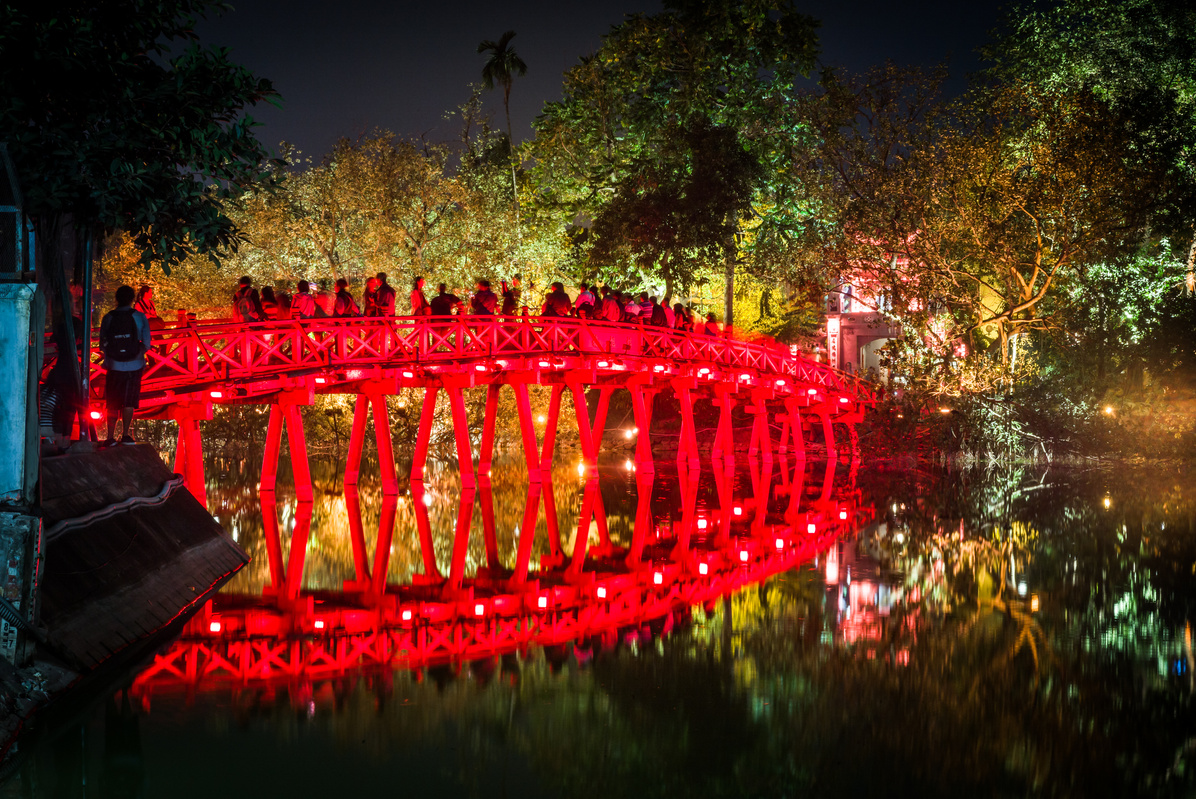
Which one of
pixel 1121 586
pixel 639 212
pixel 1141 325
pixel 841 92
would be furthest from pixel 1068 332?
pixel 1121 586

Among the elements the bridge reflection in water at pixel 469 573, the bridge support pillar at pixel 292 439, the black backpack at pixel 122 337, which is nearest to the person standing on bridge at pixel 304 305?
the bridge support pillar at pixel 292 439

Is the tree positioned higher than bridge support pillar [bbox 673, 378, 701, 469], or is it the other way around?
the tree

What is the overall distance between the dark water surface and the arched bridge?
281 cm

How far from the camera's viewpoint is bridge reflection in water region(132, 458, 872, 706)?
9930 millimetres

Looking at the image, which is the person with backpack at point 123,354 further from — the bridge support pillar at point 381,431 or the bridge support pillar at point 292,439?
the bridge support pillar at point 381,431

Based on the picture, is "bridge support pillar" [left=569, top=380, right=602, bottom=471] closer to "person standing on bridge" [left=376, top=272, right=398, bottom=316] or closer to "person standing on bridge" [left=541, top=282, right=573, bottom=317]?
"person standing on bridge" [left=541, top=282, right=573, bottom=317]

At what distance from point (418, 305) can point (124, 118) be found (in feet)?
42.8

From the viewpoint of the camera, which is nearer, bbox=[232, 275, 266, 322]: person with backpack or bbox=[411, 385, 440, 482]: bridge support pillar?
bbox=[232, 275, 266, 322]: person with backpack

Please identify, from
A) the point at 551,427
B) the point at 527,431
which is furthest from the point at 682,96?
the point at 527,431

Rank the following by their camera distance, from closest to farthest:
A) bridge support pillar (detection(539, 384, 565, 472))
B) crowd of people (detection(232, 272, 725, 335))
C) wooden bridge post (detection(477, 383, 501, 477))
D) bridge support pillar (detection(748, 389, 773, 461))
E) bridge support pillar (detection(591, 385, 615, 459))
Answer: crowd of people (detection(232, 272, 725, 335)), wooden bridge post (detection(477, 383, 501, 477)), bridge support pillar (detection(539, 384, 565, 472)), bridge support pillar (detection(591, 385, 615, 459)), bridge support pillar (detection(748, 389, 773, 461))

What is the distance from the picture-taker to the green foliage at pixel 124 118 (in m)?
10.1

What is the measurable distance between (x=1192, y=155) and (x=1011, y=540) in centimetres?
2074

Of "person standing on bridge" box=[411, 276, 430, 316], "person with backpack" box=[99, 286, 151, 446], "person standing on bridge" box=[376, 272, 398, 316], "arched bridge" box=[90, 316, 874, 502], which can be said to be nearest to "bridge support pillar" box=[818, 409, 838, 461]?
"arched bridge" box=[90, 316, 874, 502]

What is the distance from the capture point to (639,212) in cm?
3888
